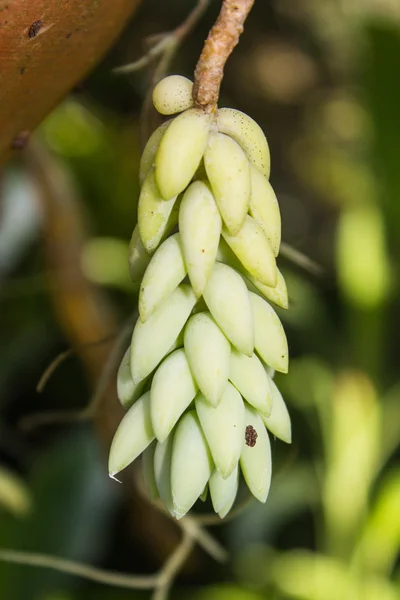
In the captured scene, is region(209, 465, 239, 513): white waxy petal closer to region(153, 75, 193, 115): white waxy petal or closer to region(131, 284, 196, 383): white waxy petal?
region(131, 284, 196, 383): white waxy petal

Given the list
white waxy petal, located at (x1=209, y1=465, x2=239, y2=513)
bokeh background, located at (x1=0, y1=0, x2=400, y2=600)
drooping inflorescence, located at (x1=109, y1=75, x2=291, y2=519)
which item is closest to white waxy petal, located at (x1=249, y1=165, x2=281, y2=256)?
drooping inflorescence, located at (x1=109, y1=75, x2=291, y2=519)

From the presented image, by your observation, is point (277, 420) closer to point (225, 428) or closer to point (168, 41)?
point (225, 428)

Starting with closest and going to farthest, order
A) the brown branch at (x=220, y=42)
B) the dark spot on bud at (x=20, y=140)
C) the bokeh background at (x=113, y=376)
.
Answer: the brown branch at (x=220, y=42) → the dark spot on bud at (x=20, y=140) → the bokeh background at (x=113, y=376)

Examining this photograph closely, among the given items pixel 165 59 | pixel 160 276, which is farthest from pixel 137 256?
pixel 165 59

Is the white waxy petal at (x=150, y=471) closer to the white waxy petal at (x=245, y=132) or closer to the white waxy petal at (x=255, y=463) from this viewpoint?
the white waxy petal at (x=255, y=463)

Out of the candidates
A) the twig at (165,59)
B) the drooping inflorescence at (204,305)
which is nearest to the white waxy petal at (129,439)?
the drooping inflorescence at (204,305)

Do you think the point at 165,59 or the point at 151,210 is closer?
the point at 151,210
